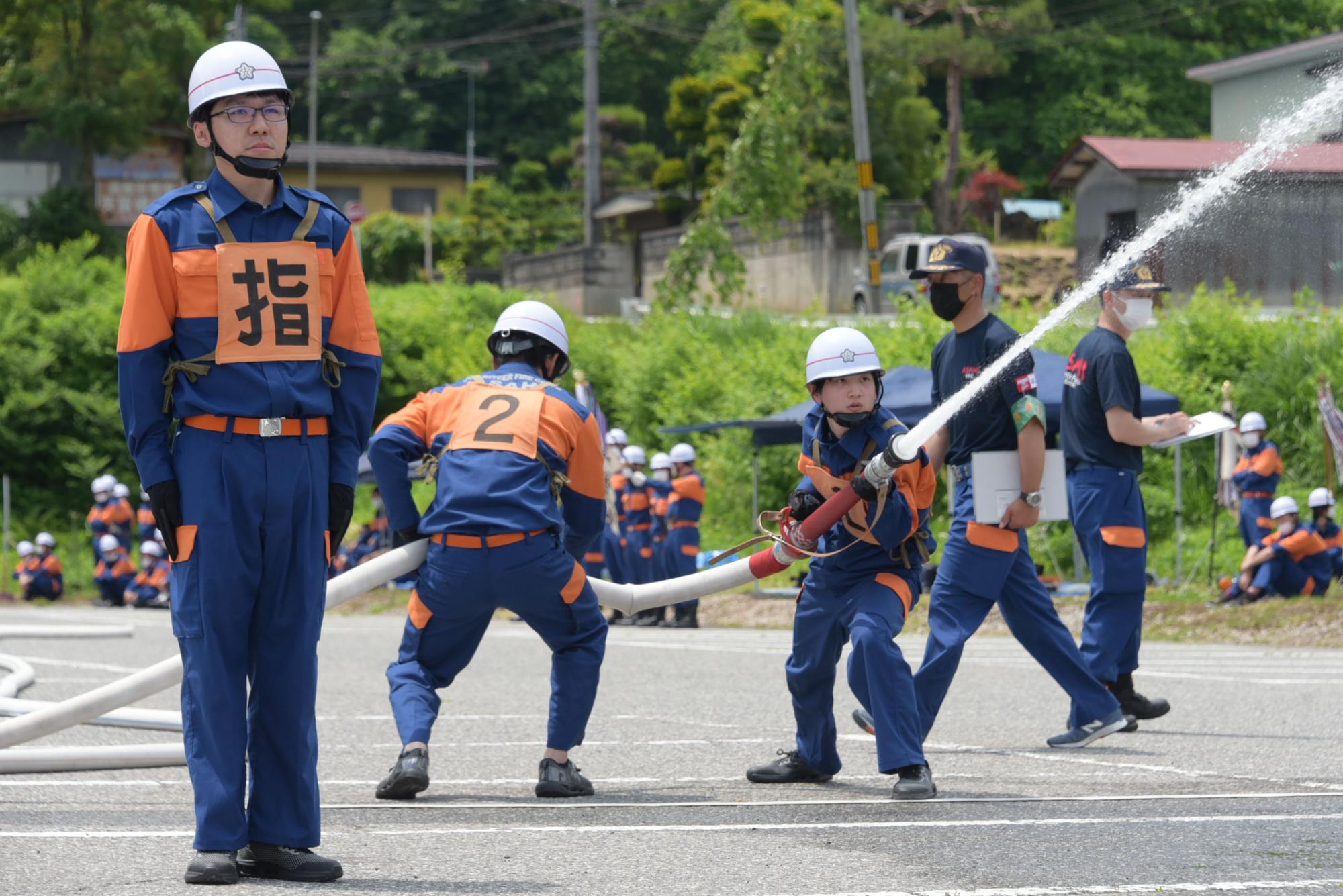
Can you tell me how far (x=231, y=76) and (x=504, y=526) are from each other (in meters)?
2.25

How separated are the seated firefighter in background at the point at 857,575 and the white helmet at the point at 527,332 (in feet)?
3.53

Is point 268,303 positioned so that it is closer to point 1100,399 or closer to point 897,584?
point 897,584

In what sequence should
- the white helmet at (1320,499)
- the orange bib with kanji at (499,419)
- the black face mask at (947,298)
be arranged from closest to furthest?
the orange bib with kanji at (499,419) < the black face mask at (947,298) < the white helmet at (1320,499)

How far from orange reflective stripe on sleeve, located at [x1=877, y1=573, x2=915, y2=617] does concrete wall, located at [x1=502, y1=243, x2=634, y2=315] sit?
3816 cm

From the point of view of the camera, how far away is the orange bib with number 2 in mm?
5340

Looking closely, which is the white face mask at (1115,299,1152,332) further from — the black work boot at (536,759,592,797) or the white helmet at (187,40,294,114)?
the white helmet at (187,40,294,114)

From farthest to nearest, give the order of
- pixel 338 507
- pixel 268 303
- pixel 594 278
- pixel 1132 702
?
pixel 594 278 → pixel 1132 702 → pixel 338 507 → pixel 268 303

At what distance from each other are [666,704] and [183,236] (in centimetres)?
641

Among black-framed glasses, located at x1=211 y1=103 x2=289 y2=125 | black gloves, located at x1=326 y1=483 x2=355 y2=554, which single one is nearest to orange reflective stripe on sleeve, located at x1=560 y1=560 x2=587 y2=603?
black gloves, located at x1=326 y1=483 x2=355 y2=554

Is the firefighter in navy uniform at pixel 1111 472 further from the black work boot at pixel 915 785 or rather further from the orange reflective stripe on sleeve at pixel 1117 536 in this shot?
the black work boot at pixel 915 785

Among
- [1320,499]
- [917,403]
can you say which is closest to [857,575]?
[917,403]

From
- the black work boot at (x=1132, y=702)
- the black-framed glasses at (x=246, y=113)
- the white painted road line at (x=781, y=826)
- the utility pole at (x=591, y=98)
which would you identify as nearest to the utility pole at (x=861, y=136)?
the utility pole at (x=591, y=98)

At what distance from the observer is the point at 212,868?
5195mm

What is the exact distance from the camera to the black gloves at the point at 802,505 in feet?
23.6
